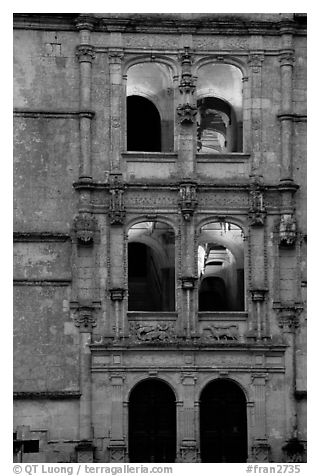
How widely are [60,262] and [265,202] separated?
5.69 m

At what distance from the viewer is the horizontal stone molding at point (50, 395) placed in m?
39.6

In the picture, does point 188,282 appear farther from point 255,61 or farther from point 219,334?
point 255,61

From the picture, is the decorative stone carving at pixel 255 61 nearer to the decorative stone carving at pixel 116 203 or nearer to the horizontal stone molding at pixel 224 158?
the horizontal stone molding at pixel 224 158

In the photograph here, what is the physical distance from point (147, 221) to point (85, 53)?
477cm

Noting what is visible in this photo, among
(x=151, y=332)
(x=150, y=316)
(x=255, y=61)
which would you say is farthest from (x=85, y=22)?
(x=151, y=332)

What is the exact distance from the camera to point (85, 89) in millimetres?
40875

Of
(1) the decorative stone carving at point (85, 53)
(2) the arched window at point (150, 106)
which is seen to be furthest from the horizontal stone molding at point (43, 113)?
(2) the arched window at point (150, 106)

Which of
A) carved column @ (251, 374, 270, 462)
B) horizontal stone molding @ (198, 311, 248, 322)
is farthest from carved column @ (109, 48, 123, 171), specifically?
carved column @ (251, 374, 270, 462)

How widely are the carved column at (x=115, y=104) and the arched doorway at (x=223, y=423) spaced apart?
6.46 m

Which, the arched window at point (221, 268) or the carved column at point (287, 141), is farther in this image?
the arched window at point (221, 268)

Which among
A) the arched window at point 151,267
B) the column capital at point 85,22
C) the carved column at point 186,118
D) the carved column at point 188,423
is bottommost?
the carved column at point 188,423

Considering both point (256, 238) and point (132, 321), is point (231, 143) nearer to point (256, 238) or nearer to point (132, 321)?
point (256, 238)

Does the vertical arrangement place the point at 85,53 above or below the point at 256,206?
above
